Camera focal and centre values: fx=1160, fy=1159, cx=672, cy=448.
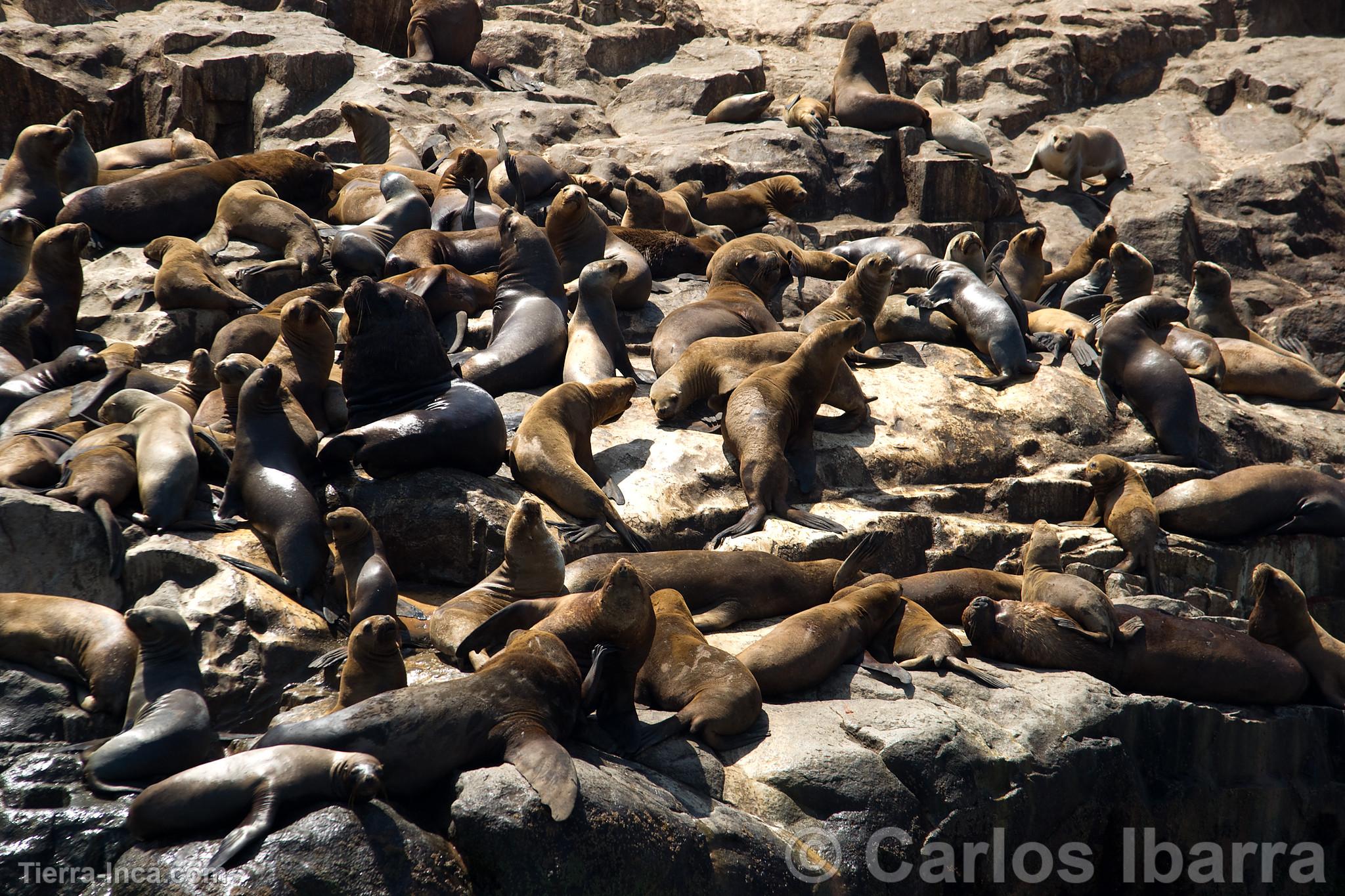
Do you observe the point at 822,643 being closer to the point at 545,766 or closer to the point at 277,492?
the point at 545,766

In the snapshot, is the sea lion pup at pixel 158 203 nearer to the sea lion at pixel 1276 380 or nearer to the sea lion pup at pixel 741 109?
the sea lion pup at pixel 741 109

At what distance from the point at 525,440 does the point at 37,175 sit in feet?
19.7

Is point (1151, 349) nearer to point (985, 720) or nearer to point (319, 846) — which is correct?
point (985, 720)

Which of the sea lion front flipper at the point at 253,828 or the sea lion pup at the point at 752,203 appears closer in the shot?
the sea lion front flipper at the point at 253,828

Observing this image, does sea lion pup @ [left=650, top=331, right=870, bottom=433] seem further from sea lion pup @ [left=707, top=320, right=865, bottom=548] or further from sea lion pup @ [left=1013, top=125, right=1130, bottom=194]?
sea lion pup @ [left=1013, top=125, right=1130, bottom=194]

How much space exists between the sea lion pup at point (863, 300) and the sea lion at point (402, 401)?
12.2ft

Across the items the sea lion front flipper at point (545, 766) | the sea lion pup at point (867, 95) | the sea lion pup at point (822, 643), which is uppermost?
the sea lion pup at point (867, 95)

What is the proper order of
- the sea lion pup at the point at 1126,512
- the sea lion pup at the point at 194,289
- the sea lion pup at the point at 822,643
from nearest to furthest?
the sea lion pup at the point at 822,643
the sea lion pup at the point at 1126,512
the sea lion pup at the point at 194,289

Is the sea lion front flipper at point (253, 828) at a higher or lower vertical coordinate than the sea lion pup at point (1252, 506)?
higher

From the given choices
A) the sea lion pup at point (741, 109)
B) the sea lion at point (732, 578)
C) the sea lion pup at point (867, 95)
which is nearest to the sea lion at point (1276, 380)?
the sea lion pup at point (867, 95)

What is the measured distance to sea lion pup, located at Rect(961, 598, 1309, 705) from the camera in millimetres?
6355

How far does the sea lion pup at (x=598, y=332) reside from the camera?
8664 millimetres

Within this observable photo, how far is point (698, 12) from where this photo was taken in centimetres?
1912

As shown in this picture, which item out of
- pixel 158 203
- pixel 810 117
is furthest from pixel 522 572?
pixel 810 117
